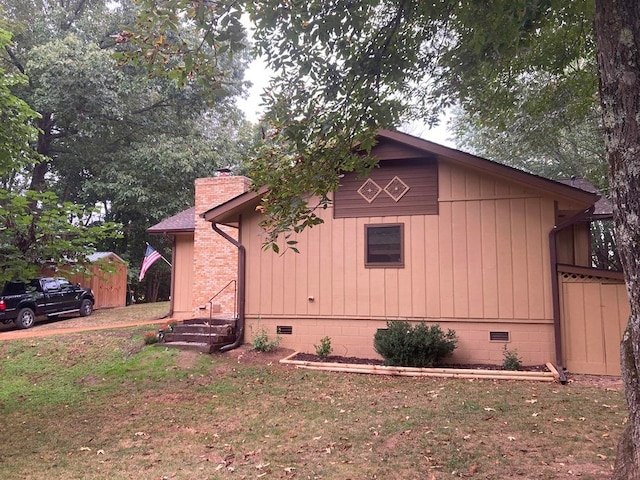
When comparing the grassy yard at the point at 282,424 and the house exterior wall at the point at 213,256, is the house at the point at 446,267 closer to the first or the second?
the grassy yard at the point at 282,424

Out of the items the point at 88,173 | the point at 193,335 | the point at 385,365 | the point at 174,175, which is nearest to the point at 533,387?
the point at 385,365

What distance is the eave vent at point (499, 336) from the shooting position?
8.99m

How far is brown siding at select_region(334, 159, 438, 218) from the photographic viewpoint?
9.62 m

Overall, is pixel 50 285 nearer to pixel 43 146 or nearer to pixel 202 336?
pixel 202 336

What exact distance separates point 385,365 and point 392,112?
15.7ft

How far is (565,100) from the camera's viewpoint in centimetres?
1089

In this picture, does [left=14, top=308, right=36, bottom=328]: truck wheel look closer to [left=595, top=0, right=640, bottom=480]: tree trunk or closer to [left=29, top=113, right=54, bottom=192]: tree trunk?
[left=29, top=113, right=54, bottom=192]: tree trunk

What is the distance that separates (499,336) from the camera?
9.03 m

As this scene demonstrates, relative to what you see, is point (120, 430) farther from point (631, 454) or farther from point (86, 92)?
point (86, 92)

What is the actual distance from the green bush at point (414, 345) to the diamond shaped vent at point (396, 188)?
8.67 feet

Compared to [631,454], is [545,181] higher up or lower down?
higher up

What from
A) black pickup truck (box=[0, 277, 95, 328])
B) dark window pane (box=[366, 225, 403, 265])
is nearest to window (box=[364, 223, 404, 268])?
dark window pane (box=[366, 225, 403, 265])

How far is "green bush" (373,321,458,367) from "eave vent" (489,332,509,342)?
712mm

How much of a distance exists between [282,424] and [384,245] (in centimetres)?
472
